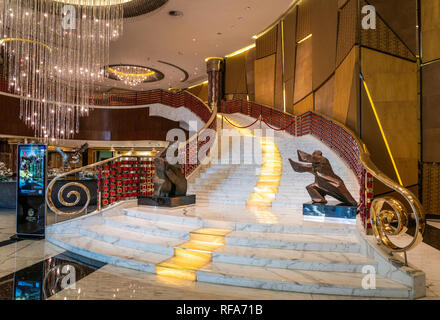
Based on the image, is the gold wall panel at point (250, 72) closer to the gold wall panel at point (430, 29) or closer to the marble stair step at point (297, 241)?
the gold wall panel at point (430, 29)

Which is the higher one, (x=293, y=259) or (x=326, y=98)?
(x=326, y=98)

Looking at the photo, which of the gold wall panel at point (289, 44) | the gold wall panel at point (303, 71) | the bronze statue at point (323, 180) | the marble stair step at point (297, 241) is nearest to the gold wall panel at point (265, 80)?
the gold wall panel at point (289, 44)

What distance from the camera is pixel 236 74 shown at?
14562 mm

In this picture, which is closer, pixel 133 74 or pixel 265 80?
pixel 265 80

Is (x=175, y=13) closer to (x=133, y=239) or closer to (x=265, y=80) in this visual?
(x=265, y=80)

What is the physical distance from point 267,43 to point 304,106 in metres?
4.19

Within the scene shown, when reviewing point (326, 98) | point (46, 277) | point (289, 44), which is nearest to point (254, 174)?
point (326, 98)

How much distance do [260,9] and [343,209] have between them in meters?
8.54

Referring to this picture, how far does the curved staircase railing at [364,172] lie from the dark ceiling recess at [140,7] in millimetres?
5607

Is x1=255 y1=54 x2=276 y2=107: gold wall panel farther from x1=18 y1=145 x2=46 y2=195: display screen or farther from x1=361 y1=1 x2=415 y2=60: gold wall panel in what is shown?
x1=18 y1=145 x2=46 y2=195: display screen

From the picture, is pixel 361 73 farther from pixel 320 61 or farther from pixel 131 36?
pixel 131 36

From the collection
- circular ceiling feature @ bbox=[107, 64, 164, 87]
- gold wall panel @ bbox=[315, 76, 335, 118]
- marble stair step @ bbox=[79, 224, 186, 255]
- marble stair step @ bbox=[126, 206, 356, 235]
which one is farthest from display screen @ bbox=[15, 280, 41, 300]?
circular ceiling feature @ bbox=[107, 64, 164, 87]

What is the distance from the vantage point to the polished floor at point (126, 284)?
256 cm
